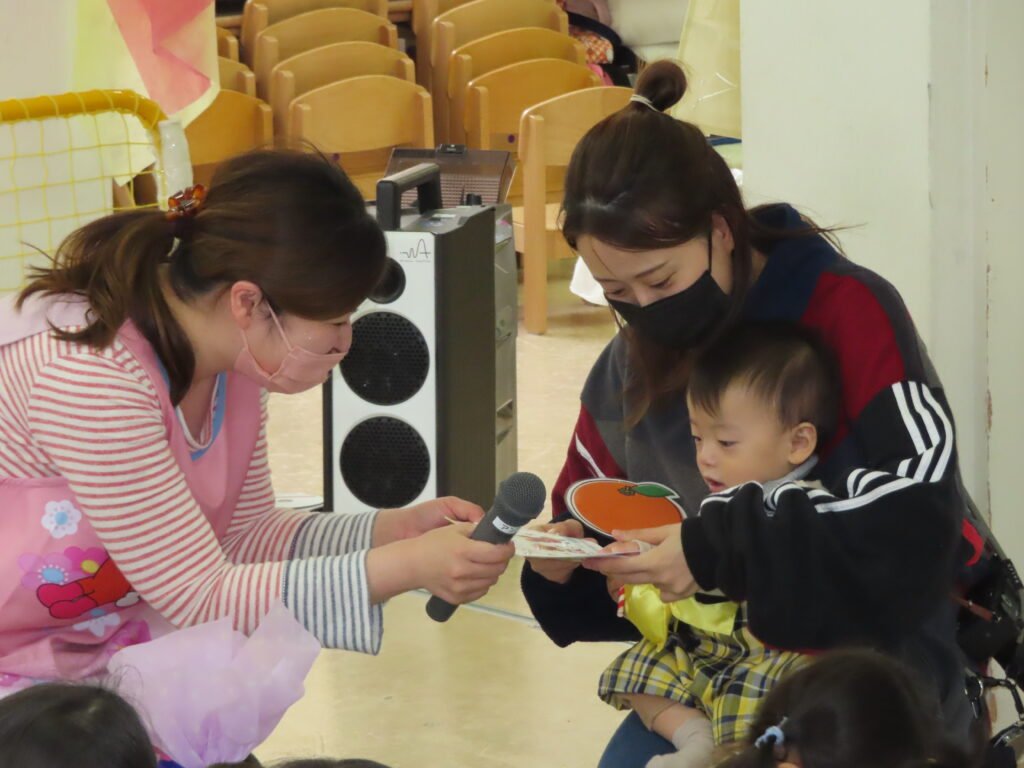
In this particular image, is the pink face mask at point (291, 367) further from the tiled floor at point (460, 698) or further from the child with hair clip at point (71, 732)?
the tiled floor at point (460, 698)

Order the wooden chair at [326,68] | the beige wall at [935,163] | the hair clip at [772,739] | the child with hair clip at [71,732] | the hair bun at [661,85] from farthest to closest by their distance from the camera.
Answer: the wooden chair at [326,68]
the beige wall at [935,163]
the hair bun at [661,85]
the hair clip at [772,739]
the child with hair clip at [71,732]

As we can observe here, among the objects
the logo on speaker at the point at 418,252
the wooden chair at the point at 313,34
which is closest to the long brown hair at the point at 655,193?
the logo on speaker at the point at 418,252

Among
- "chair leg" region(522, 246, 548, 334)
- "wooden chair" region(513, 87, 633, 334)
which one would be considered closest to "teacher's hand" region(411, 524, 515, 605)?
"wooden chair" region(513, 87, 633, 334)

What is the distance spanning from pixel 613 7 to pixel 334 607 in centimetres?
560

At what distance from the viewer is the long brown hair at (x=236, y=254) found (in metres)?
1.65

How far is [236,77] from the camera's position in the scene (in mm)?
5754

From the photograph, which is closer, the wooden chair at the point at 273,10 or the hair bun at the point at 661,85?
the hair bun at the point at 661,85

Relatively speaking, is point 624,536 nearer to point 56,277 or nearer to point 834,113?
point 56,277

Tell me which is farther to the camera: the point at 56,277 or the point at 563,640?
the point at 563,640

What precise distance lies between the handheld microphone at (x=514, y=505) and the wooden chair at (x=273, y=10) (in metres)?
4.60

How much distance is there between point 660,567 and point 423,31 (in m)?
5.16

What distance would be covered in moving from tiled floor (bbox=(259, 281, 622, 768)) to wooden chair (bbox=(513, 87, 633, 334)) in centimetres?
212

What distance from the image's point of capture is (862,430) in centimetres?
162

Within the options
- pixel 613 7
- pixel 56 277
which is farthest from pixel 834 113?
pixel 613 7
